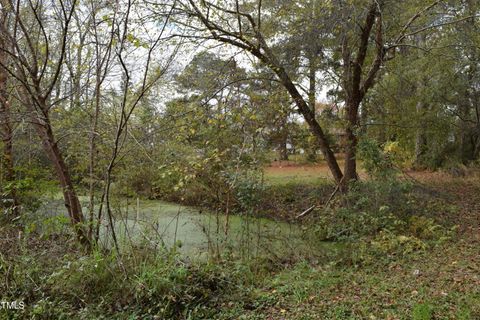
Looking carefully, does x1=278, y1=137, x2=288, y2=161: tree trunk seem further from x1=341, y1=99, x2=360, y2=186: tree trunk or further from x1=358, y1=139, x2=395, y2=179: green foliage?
x1=358, y1=139, x2=395, y2=179: green foliage

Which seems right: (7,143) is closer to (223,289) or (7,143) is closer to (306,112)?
(223,289)

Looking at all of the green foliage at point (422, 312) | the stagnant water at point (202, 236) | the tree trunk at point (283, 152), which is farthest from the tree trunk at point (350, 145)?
the green foliage at point (422, 312)

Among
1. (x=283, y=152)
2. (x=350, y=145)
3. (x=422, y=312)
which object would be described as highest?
(x=350, y=145)

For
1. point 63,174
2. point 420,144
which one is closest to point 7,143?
point 63,174

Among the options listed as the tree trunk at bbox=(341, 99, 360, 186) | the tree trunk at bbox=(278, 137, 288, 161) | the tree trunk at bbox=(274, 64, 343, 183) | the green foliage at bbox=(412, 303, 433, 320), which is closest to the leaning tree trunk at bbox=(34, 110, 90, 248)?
the green foliage at bbox=(412, 303, 433, 320)

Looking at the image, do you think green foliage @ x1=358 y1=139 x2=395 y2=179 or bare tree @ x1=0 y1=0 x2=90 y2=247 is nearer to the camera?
bare tree @ x1=0 y1=0 x2=90 y2=247

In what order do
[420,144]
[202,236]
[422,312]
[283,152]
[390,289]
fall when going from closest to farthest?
[422,312] < [390,289] < [202,236] < [420,144] < [283,152]

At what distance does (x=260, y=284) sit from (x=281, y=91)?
4.25 m

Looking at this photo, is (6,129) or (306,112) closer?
(6,129)

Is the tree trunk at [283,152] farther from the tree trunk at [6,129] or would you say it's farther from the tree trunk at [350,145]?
the tree trunk at [6,129]

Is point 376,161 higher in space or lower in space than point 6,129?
lower

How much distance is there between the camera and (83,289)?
3150 millimetres

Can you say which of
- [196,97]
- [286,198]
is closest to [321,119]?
[286,198]

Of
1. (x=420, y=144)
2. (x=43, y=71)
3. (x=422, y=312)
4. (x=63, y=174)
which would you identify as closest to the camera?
(x=422, y=312)
